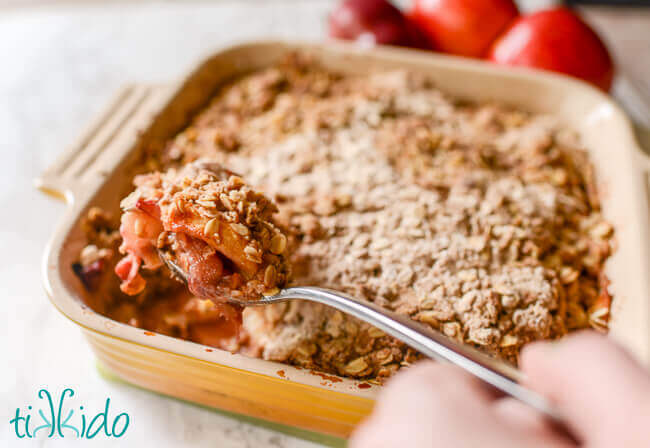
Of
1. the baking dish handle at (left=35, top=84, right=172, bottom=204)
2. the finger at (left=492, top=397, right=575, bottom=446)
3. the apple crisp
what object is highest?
the finger at (left=492, top=397, right=575, bottom=446)

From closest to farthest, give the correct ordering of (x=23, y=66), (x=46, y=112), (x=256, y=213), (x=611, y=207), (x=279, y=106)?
(x=256, y=213), (x=611, y=207), (x=279, y=106), (x=46, y=112), (x=23, y=66)

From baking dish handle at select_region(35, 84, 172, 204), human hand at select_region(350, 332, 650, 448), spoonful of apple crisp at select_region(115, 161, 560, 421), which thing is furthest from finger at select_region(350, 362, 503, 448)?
baking dish handle at select_region(35, 84, 172, 204)

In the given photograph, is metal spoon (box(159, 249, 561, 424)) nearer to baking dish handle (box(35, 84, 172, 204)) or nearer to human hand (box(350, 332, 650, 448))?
human hand (box(350, 332, 650, 448))

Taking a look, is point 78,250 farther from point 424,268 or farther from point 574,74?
point 574,74

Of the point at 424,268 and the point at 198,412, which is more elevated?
the point at 424,268

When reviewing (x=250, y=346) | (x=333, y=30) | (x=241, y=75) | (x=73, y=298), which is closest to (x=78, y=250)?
(x=73, y=298)

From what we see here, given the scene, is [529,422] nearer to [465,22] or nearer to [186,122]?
[186,122]

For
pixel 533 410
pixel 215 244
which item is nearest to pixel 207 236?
pixel 215 244
